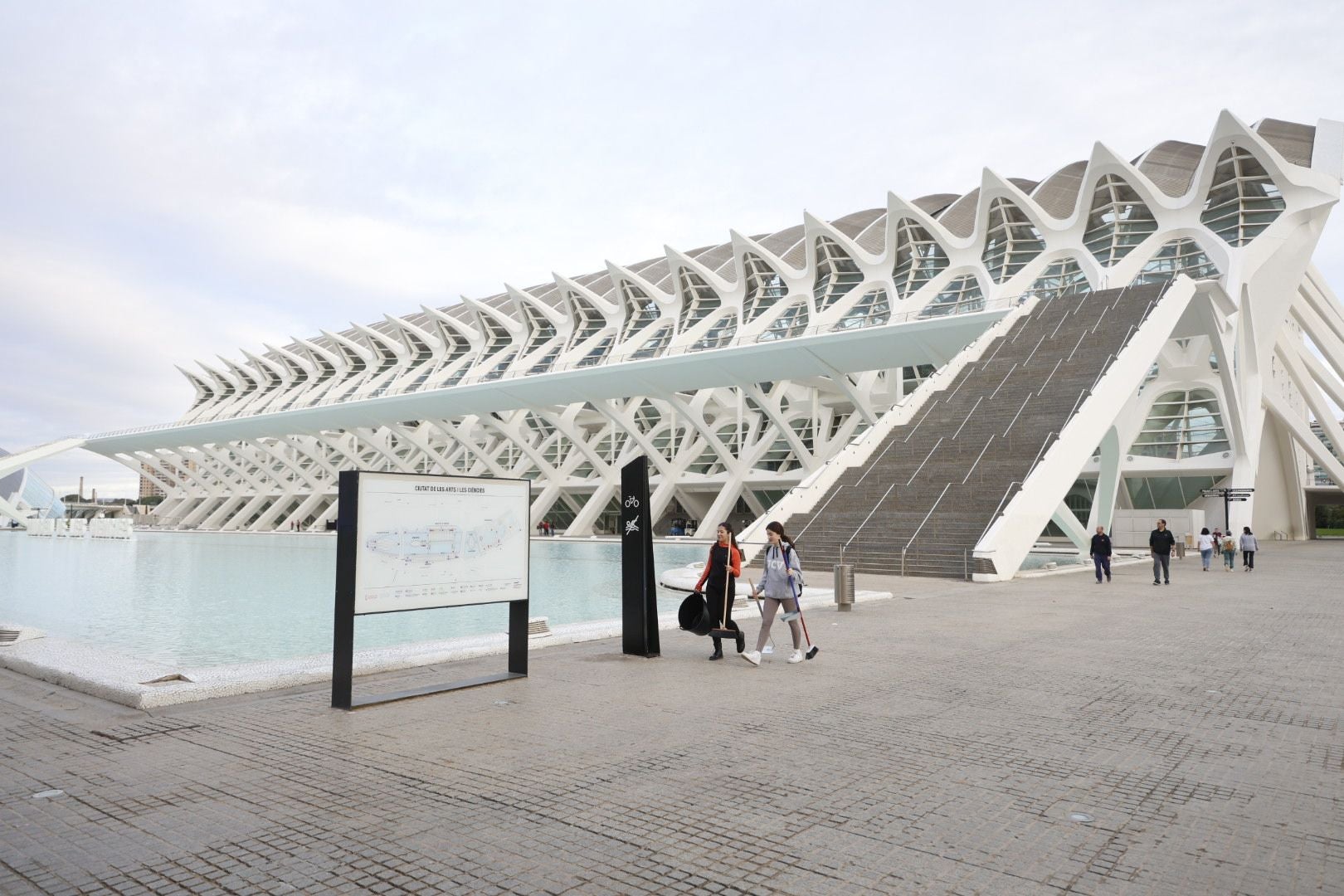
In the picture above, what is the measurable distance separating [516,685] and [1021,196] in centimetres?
3809

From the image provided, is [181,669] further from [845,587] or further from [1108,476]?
[1108,476]

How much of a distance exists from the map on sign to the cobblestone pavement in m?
0.67

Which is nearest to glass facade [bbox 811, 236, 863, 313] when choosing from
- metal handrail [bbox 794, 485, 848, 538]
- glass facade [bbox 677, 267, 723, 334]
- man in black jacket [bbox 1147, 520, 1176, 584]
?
glass facade [bbox 677, 267, 723, 334]

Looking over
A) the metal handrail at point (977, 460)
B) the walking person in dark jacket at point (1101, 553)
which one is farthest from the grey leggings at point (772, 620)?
the metal handrail at point (977, 460)

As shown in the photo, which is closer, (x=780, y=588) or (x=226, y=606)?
(x=780, y=588)

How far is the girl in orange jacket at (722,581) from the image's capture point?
7.09 meters

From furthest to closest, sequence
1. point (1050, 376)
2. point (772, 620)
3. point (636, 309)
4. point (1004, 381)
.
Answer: point (636, 309) < point (1004, 381) < point (1050, 376) < point (772, 620)

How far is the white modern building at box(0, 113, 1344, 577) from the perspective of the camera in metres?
26.9

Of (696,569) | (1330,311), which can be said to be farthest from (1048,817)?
(1330,311)

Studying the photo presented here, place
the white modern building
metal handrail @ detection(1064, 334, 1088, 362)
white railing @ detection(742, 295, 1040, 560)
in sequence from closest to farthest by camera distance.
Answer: white railing @ detection(742, 295, 1040, 560), metal handrail @ detection(1064, 334, 1088, 362), the white modern building

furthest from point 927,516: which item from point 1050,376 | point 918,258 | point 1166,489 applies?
point 918,258

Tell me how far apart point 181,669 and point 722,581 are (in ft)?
13.6

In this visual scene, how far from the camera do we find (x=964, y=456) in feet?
60.3

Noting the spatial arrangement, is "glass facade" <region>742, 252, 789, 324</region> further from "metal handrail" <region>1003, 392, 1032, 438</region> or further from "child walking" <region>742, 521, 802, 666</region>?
"child walking" <region>742, 521, 802, 666</region>
